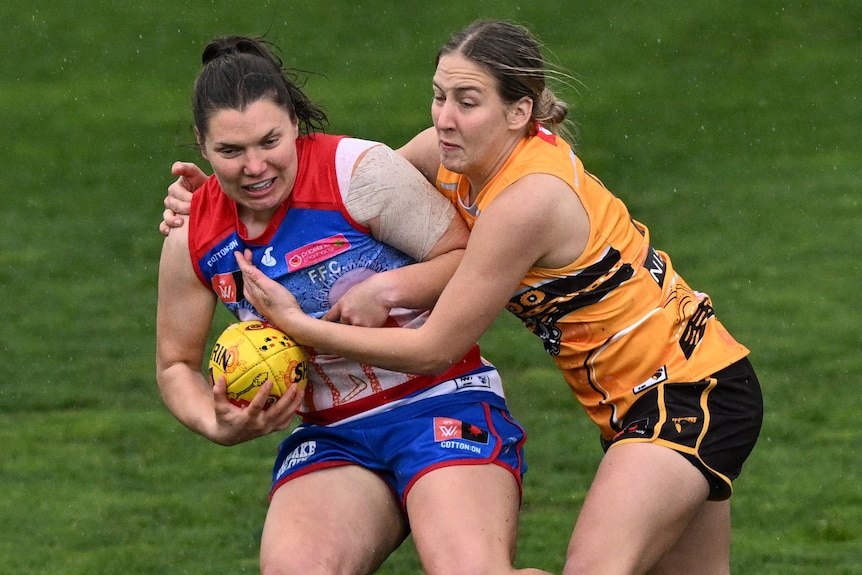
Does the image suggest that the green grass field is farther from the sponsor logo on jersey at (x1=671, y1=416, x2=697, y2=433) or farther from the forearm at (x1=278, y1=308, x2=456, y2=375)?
the forearm at (x1=278, y1=308, x2=456, y2=375)

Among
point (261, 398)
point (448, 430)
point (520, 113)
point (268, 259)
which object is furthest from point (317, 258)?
point (520, 113)

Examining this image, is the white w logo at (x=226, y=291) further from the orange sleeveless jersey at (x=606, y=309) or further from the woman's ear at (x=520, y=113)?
the woman's ear at (x=520, y=113)

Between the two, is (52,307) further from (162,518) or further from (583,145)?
(583,145)

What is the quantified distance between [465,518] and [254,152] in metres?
1.40

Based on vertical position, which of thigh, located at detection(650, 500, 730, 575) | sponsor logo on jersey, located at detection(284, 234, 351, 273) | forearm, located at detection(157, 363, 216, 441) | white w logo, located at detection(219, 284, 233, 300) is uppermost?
sponsor logo on jersey, located at detection(284, 234, 351, 273)

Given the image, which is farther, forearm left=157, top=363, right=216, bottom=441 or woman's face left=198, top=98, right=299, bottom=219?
forearm left=157, top=363, right=216, bottom=441

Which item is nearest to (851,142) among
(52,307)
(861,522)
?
(861,522)

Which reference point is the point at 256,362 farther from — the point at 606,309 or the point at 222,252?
the point at 606,309

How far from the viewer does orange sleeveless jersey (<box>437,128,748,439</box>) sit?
15.3ft

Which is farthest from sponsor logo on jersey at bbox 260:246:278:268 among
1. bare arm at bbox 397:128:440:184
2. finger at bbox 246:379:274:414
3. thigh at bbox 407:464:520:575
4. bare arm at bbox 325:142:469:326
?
thigh at bbox 407:464:520:575

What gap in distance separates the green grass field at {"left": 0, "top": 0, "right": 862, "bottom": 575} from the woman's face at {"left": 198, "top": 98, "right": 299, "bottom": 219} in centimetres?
284

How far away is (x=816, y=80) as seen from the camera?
1418 centimetres

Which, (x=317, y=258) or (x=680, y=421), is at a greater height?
(x=317, y=258)

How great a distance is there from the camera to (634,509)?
14.6ft
